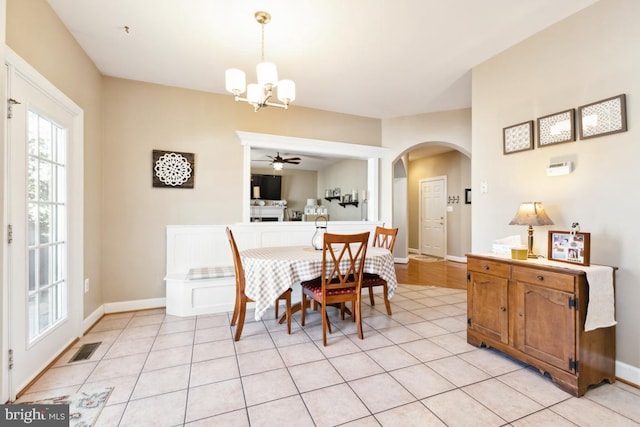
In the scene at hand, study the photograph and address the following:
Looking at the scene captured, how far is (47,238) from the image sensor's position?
2.21m

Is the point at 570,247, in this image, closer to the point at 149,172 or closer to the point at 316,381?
the point at 316,381

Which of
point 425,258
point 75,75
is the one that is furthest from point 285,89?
point 425,258

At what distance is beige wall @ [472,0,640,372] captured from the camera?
190 cm

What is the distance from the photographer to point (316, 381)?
192 centimetres

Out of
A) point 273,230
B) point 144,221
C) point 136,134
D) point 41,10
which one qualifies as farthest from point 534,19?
point 144,221

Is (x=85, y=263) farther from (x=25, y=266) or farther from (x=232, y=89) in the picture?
(x=232, y=89)

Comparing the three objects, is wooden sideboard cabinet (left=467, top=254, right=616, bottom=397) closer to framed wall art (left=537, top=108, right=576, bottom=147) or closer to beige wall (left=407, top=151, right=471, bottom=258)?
framed wall art (left=537, top=108, right=576, bottom=147)

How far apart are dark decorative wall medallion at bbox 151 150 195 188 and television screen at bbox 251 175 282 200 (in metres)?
4.44

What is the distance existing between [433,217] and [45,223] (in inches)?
283

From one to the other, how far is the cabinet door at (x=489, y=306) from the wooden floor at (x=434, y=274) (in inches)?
82.6

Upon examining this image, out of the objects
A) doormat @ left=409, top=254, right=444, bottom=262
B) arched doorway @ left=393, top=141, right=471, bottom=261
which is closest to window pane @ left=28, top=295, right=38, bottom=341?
arched doorway @ left=393, top=141, right=471, bottom=261

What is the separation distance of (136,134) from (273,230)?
1972 millimetres

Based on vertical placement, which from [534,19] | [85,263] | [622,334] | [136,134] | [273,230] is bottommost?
[622,334]

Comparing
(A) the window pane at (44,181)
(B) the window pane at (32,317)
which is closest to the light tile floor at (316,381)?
(B) the window pane at (32,317)
